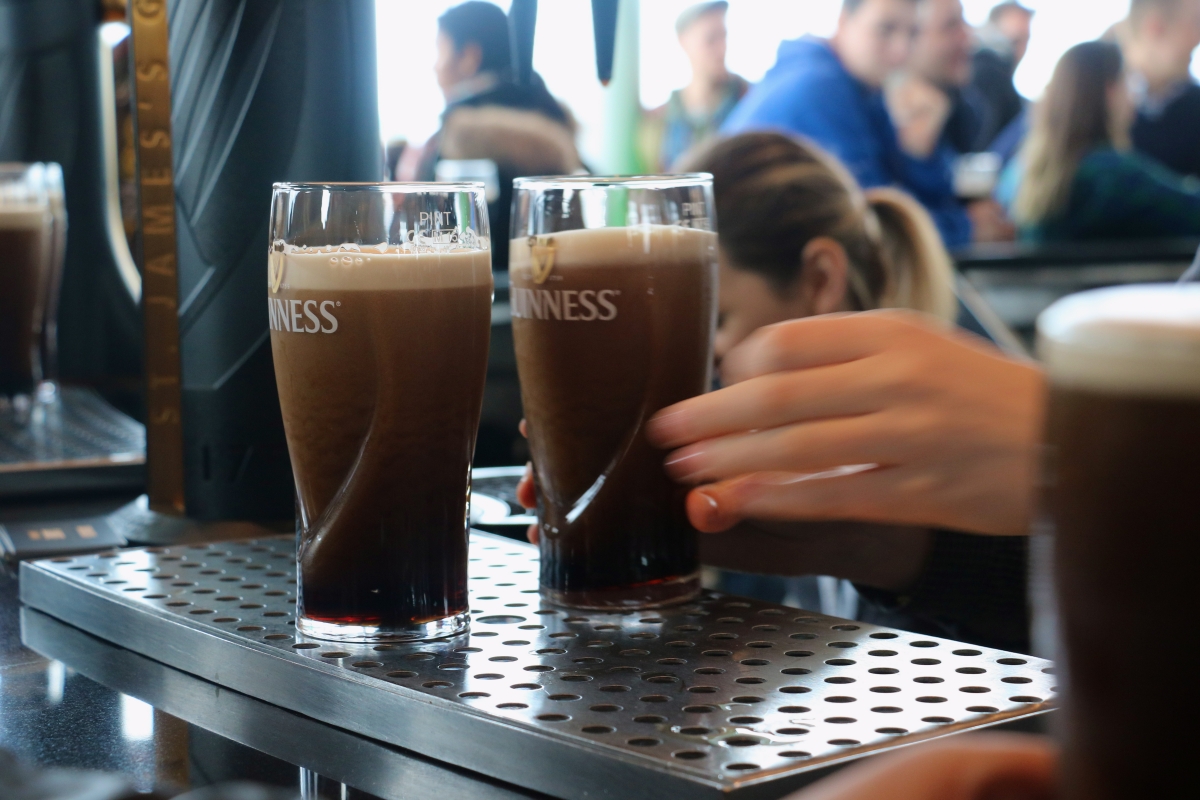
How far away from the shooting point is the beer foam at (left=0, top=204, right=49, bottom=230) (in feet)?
5.16

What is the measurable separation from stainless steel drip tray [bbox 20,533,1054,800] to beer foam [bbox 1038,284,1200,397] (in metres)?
0.26

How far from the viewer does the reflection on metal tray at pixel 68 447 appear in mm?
1248

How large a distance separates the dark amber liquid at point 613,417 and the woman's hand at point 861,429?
3cm

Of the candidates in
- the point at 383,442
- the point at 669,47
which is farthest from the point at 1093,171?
the point at 383,442

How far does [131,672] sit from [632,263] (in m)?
0.35

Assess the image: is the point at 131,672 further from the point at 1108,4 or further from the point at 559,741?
the point at 1108,4

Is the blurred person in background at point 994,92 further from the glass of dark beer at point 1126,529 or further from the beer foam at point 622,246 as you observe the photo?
the glass of dark beer at point 1126,529

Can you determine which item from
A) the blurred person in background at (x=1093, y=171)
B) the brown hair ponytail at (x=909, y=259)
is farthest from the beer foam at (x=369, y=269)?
the blurred person in background at (x=1093, y=171)

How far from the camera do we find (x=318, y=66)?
998mm

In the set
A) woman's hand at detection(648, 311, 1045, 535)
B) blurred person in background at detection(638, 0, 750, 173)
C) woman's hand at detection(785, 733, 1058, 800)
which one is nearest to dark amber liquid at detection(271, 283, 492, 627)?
woman's hand at detection(648, 311, 1045, 535)

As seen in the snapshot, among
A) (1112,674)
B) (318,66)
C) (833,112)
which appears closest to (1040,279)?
(833,112)

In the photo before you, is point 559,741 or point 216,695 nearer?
point 559,741

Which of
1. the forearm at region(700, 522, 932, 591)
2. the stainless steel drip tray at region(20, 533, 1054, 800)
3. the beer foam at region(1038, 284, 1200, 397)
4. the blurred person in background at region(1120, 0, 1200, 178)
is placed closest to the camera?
the beer foam at region(1038, 284, 1200, 397)

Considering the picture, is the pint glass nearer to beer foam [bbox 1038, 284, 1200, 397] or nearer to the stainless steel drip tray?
the stainless steel drip tray
